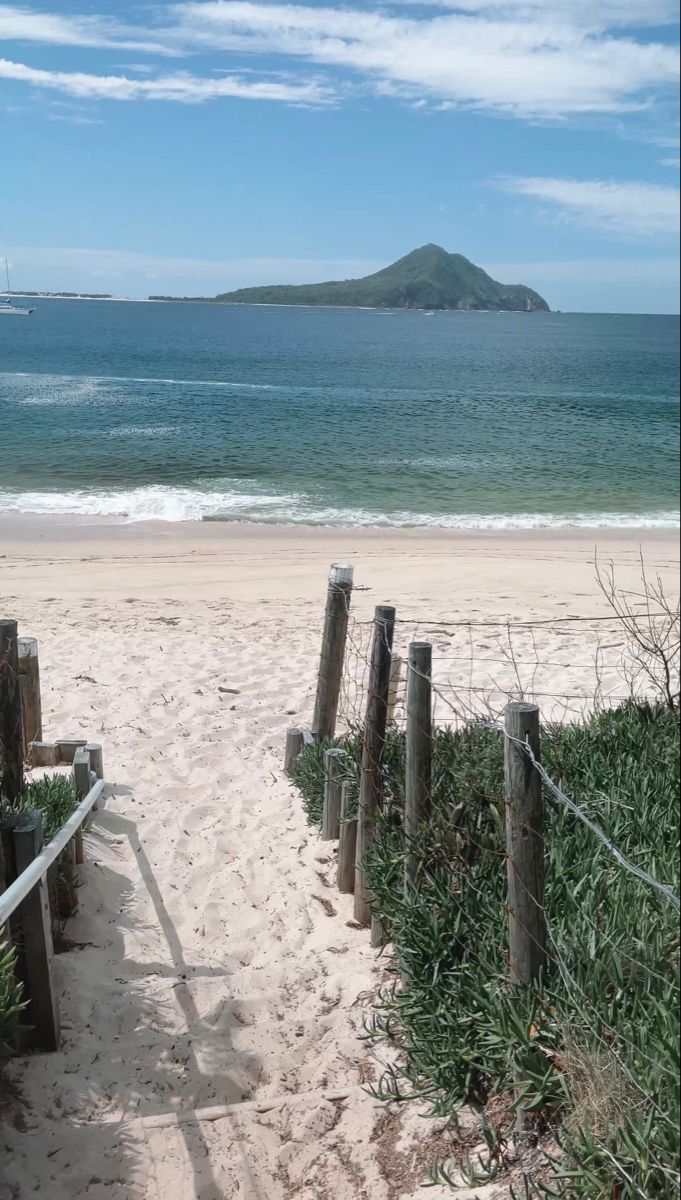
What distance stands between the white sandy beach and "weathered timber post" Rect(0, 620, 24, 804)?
769 mm

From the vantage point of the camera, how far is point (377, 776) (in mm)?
4598

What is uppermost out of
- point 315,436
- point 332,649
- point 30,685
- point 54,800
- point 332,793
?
point 315,436

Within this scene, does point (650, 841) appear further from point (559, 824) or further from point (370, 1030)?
point (370, 1030)

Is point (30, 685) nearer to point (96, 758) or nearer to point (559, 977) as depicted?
point (96, 758)

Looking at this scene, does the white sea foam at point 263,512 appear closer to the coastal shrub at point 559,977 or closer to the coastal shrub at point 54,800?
the coastal shrub at point 54,800

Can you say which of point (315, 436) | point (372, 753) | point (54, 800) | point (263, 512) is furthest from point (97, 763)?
point (315, 436)

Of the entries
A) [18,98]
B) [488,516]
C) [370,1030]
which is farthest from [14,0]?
[488,516]

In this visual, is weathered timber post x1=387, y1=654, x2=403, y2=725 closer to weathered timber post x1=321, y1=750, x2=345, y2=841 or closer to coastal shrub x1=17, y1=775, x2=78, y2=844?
weathered timber post x1=321, y1=750, x2=345, y2=841

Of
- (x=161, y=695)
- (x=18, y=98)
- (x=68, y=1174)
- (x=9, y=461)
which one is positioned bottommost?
(x=68, y=1174)

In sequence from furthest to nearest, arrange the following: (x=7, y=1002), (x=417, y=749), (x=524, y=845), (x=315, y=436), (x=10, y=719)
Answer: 1. (x=315, y=436)
2. (x=10, y=719)
3. (x=417, y=749)
4. (x=7, y=1002)
5. (x=524, y=845)

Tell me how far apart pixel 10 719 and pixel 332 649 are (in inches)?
87.8

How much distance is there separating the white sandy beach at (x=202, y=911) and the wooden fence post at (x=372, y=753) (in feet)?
0.73

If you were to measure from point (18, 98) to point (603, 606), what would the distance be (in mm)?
8242

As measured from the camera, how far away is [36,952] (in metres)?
3.66
